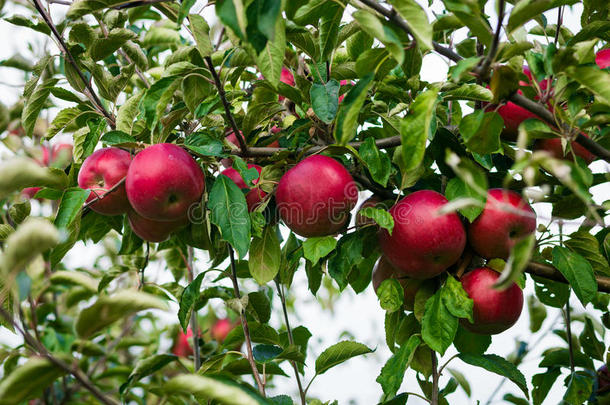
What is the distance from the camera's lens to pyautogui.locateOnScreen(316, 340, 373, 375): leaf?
5.36 feet

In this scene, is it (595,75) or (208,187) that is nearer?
(595,75)

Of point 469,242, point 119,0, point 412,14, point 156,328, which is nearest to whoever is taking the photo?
point 412,14

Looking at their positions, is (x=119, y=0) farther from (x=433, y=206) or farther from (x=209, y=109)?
(x=433, y=206)

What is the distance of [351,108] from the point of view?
45.7 inches

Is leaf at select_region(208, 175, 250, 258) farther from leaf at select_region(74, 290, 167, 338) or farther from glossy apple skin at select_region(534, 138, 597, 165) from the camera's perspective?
glossy apple skin at select_region(534, 138, 597, 165)

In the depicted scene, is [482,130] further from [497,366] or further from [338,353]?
[338,353]

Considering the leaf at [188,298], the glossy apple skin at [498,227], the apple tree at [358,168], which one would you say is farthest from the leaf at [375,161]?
the leaf at [188,298]

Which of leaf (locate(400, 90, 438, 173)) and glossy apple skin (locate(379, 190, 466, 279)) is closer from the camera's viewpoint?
leaf (locate(400, 90, 438, 173))

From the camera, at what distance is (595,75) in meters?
1.15

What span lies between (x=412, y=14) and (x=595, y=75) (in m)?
0.38

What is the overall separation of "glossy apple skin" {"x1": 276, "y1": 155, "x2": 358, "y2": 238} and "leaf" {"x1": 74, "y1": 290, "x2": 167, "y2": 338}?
551mm

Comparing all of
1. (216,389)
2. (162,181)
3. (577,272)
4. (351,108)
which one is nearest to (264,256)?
(162,181)

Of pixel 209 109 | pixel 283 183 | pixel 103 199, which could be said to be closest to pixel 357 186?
pixel 283 183

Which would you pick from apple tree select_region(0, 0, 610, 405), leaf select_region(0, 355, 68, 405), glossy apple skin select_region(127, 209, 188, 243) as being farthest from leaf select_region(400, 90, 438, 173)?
glossy apple skin select_region(127, 209, 188, 243)
